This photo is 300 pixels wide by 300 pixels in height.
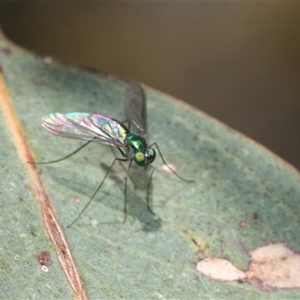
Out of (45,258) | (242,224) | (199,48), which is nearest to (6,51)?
(45,258)

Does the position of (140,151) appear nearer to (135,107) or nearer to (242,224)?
(135,107)

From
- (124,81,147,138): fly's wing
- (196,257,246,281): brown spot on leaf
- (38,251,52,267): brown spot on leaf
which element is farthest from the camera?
(124,81,147,138): fly's wing

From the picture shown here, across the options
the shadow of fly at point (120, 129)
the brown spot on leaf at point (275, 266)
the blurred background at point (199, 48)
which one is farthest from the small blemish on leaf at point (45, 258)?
the blurred background at point (199, 48)

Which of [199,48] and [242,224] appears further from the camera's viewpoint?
[199,48]

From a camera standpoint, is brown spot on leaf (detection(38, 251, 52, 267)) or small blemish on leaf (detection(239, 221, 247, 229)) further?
small blemish on leaf (detection(239, 221, 247, 229))

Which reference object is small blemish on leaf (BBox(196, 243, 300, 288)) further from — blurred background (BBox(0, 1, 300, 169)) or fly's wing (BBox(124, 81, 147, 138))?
blurred background (BBox(0, 1, 300, 169))

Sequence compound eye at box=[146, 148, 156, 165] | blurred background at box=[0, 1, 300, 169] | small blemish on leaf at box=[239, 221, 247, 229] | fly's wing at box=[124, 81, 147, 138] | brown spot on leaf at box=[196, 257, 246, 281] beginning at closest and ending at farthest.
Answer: brown spot on leaf at box=[196, 257, 246, 281], small blemish on leaf at box=[239, 221, 247, 229], compound eye at box=[146, 148, 156, 165], fly's wing at box=[124, 81, 147, 138], blurred background at box=[0, 1, 300, 169]

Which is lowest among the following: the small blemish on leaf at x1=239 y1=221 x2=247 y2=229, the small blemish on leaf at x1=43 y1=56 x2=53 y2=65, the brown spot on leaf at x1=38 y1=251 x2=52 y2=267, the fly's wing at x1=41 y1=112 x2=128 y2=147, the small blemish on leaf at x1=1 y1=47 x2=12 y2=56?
the brown spot on leaf at x1=38 y1=251 x2=52 y2=267

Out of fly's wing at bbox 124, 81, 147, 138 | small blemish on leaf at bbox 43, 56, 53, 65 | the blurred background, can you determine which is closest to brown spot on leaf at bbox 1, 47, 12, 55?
small blemish on leaf at bbox 43, 56, 53, 65
